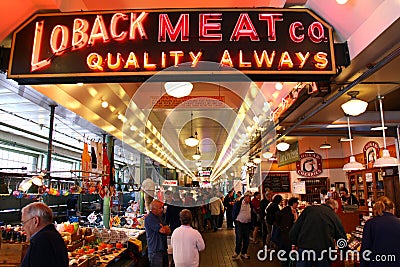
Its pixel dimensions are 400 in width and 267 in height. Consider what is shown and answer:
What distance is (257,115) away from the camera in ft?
29.6

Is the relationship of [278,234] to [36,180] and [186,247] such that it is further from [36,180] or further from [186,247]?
[36,180]

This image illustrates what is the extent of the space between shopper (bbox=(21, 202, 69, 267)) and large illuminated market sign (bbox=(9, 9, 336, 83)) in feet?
4.50

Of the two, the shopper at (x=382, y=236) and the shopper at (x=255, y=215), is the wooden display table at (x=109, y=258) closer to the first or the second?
the shopper at (x=382, y=236)

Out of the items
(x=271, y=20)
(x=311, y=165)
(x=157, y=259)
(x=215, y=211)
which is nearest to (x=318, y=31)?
(x=271, y=20)

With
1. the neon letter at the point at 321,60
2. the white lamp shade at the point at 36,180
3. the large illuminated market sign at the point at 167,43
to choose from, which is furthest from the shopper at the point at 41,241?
the neon letter at the point at 321,60

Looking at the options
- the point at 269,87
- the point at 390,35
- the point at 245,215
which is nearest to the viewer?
the point at 390,35

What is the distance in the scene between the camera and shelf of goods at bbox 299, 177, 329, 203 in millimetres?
14328

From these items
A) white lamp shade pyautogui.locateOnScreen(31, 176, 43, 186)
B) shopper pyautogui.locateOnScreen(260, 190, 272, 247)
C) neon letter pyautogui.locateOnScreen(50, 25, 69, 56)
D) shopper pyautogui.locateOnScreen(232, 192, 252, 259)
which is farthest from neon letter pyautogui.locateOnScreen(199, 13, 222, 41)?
shopper pyautogui.locateOnScreen(260, 190, 272, 247)

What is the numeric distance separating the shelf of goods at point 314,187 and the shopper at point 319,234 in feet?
30.7

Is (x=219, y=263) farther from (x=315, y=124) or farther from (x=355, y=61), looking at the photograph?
(x=355, y=61)

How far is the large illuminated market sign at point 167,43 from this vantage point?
3559 mm

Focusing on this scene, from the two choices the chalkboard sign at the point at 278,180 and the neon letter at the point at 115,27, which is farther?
the chalkboard sign at the point at 278,180

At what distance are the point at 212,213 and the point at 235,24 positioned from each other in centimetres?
1176

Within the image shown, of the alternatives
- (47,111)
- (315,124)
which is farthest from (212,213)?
(47,111)
